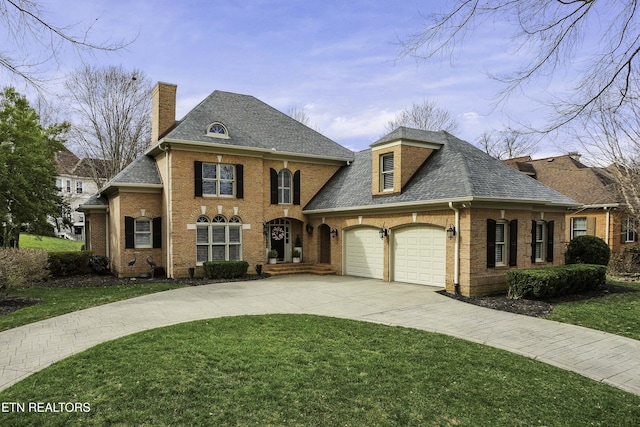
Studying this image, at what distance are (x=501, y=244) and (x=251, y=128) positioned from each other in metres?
12.5

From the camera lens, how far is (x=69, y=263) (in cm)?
1820

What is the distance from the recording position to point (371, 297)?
41.0 ft

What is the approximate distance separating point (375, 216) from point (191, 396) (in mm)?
12464

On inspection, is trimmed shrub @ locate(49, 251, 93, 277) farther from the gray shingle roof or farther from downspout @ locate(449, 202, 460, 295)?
downspout @ locate(449, 202, 460, 295)

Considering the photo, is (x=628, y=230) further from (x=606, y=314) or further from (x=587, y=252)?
(x=606, y=314)

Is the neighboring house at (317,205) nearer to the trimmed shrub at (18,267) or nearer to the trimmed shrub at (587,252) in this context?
the trimmed shrub at (587,252)

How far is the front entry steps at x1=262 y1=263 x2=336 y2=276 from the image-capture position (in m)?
18.7

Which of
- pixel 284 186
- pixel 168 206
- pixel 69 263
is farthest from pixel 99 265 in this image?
pixel 284 186

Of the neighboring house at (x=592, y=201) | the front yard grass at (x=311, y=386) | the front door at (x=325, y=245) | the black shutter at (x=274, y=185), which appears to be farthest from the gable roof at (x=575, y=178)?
the front yard grass at (x=311, y=386)

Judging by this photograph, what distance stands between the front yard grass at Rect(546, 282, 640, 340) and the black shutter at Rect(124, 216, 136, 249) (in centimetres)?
1566

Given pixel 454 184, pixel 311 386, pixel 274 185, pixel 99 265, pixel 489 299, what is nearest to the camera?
pixel 311 386

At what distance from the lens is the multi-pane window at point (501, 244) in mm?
14109

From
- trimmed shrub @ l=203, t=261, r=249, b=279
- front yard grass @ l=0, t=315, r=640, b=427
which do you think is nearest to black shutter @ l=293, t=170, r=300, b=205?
trimmed shrub @ l=203, t=261, r=249, b=279

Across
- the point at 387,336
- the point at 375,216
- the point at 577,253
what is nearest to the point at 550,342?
the point at 387,336
